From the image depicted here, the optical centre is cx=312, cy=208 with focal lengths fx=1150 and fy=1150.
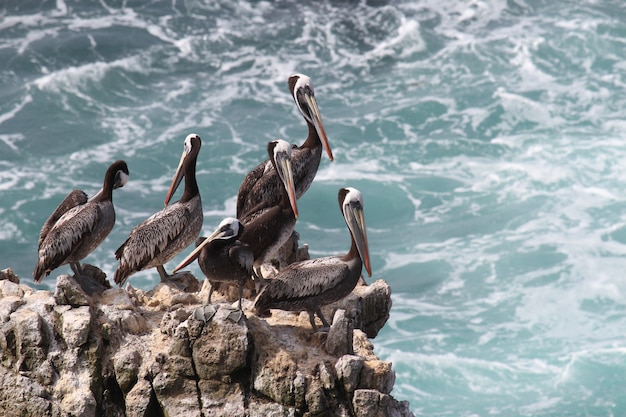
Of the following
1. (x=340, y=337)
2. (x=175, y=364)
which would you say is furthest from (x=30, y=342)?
(x=340, y=337)

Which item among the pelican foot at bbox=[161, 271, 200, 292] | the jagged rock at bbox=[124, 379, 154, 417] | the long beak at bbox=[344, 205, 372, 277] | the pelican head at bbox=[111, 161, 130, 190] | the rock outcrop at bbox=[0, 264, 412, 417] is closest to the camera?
the rock outcrop at bbox=[0, 264, 412, 417]

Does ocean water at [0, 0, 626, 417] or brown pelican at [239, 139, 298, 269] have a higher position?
ocean water at [0, 0, 626, 417]

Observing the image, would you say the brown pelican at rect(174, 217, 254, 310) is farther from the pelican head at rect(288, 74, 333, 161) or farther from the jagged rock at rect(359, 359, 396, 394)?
the pelican head at rect(288, 74, 333, 161)

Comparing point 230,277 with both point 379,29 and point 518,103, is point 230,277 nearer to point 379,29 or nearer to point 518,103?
point 518,103

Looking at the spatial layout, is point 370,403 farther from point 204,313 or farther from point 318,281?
point 204,313

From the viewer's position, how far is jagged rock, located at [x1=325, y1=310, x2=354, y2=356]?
42.4 ft

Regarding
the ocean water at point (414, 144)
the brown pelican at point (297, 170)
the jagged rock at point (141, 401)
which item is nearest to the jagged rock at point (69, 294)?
the jagged rock at point (141, 401)

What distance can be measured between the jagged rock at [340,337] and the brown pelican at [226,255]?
3.79 ft

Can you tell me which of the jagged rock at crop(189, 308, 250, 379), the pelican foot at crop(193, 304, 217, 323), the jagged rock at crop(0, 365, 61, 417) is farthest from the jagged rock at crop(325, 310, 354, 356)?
the jagged rock at crop(0, 365, 61, 417)

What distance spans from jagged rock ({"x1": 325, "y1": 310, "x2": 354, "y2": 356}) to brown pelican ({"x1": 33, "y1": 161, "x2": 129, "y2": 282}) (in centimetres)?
→ 339

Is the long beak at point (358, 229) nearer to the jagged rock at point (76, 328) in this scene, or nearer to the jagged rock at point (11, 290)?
the jagged rock at point (76, 328)

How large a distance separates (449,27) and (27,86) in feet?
50.9

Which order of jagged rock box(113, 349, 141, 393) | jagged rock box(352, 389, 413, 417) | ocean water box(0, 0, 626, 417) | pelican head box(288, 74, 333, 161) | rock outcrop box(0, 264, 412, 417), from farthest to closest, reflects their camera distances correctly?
ocean water box(0, 0, 626, 417)
pelican head box(288, 74, 333, 161)
jagged rock box(113, 349, 141, 393)
rock outcrop box(0, 264, 412, 417)
jagged rock box(352, 389, 413, 417)

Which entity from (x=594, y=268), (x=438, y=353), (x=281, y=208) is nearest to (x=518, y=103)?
(x=594, y=268)
